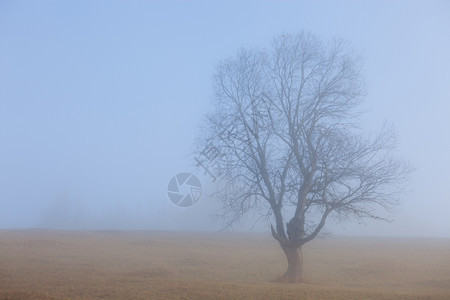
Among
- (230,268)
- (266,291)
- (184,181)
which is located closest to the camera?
Result: (266,291)

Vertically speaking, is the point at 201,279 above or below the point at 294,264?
below

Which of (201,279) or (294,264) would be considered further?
(201,279)

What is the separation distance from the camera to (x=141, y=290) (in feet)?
44.7

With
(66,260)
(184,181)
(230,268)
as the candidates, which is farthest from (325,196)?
(184,181)

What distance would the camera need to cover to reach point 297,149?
18.1m

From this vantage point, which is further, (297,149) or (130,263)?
(130,263)

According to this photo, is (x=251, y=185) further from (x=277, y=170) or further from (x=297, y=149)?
(x=297, y=149)

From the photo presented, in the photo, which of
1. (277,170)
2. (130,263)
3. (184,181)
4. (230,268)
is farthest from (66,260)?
(277,170)

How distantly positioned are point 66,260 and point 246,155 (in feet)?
48.3

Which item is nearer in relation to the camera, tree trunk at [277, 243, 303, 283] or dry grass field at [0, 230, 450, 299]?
dry grass field at [0, 230, 450, 299]

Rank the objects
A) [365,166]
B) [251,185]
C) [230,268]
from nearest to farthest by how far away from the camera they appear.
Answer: [365,166]
[251,185]
[230,268]

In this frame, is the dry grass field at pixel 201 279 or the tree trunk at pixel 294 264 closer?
the dry grass field at pixel 201 279

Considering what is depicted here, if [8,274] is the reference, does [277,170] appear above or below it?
above

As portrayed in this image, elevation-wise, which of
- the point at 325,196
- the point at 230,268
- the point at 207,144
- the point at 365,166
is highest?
the point at 207,144
